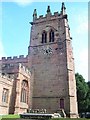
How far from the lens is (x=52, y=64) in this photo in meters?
38.3

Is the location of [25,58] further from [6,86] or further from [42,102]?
[6,86]

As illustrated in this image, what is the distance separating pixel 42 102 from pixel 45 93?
1.78 metres

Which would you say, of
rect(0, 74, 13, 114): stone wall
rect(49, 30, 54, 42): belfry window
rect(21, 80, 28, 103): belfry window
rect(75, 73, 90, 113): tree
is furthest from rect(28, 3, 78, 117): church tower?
rect(75, 73, 90, 113): tree

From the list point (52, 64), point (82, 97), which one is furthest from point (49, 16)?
point (82, 97)

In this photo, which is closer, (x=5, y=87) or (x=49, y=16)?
(x=5, y=87)

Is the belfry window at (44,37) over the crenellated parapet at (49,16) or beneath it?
beneath

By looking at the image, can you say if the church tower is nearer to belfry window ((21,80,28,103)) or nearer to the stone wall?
belfry window ((21,80,28,103))

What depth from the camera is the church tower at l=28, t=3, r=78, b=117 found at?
116 ft

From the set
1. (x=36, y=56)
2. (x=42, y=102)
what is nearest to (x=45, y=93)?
(x=42, y=102)

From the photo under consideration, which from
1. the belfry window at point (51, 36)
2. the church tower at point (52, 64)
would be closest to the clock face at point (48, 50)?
the church tower at point (52, 64)

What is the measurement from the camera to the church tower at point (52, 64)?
35.3m

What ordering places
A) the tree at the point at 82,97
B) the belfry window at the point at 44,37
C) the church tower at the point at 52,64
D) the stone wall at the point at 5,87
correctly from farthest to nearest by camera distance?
1. the tree at the point at 82,97
2. the belfry window at the point at 44,37
3. the church tower at the point at 52,64
4. the stone wall at the point at 5,87

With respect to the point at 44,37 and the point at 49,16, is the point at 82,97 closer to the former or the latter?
the point at 44,37

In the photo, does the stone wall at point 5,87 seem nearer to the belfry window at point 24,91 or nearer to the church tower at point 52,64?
the belfry window at point 24,91
